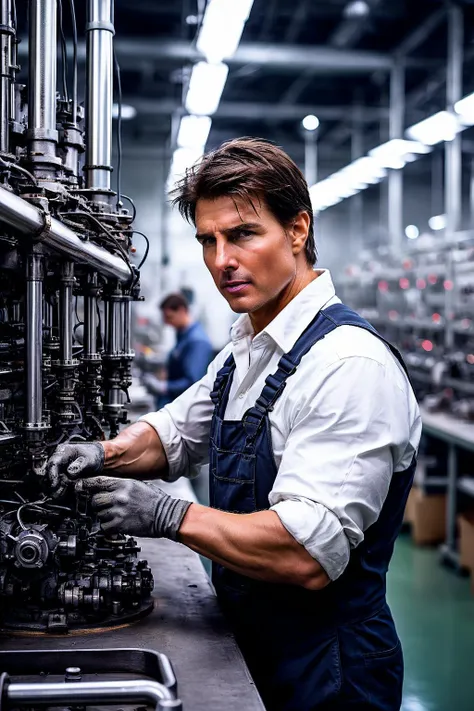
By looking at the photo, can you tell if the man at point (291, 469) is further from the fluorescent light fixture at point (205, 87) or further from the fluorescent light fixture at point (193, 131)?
the fluorescent light fixture at point (193, 131)

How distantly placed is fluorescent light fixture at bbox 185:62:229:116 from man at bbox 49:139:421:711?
11.0 ft

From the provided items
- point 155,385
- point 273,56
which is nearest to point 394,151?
point 273,56

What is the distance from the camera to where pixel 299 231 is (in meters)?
1.59

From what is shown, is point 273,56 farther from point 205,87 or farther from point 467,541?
point 467,541

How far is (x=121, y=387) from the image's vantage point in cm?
188

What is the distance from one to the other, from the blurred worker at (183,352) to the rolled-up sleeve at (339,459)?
3680 mm

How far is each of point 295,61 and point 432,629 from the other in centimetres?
481

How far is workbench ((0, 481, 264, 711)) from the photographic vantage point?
4.04 feet

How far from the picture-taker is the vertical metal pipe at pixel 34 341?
1.43m

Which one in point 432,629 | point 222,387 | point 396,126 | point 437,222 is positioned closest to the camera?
point 222,387

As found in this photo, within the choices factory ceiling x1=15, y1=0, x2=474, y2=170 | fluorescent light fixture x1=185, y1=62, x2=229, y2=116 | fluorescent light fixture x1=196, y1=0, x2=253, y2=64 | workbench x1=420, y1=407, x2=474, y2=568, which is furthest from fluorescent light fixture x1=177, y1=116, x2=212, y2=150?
workbench x1=420, y1=407, x2=474, y2=568

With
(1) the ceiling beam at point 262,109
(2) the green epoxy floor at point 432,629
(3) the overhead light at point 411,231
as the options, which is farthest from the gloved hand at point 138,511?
(3) the overhead light at point 411,231

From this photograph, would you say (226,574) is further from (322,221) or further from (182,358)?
(322,221)

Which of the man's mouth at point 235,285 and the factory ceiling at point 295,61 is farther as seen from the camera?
the factory ceiling at point 295,61
